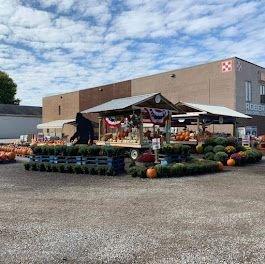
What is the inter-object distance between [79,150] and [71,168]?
779mm

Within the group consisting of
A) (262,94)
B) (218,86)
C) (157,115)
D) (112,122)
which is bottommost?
(112,122)

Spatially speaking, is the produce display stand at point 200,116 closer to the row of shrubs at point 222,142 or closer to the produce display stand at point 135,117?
the row of shrubs at point 222,142

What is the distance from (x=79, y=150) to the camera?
15594mm

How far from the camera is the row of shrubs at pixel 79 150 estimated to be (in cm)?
1477

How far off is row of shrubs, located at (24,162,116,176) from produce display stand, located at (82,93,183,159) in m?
4.35

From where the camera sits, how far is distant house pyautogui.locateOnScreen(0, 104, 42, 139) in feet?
218

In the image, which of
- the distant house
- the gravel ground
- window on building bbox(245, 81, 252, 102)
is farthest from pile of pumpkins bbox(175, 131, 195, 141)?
the distant house

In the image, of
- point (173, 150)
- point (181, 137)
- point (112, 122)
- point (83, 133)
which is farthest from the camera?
point (181, 137)

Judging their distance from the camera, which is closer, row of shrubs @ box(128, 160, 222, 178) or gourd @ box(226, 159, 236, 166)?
row of shrubs @ box(128, 160, 222, 178)

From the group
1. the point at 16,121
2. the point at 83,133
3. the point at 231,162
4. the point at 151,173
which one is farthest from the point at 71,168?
the point at 16,121

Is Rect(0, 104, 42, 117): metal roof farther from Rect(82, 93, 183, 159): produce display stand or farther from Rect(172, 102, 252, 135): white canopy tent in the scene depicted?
Rect(82, 93, 183, 159): produce display stand

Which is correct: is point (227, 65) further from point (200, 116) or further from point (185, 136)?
point (185, 136)

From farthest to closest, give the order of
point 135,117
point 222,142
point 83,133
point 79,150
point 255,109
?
point 255,109, point 222,142, point 135,117, point 83,133, point 79,150

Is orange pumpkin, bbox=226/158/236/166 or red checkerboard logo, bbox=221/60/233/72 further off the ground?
red checkerboard logo, bbox=221/60/233/72
